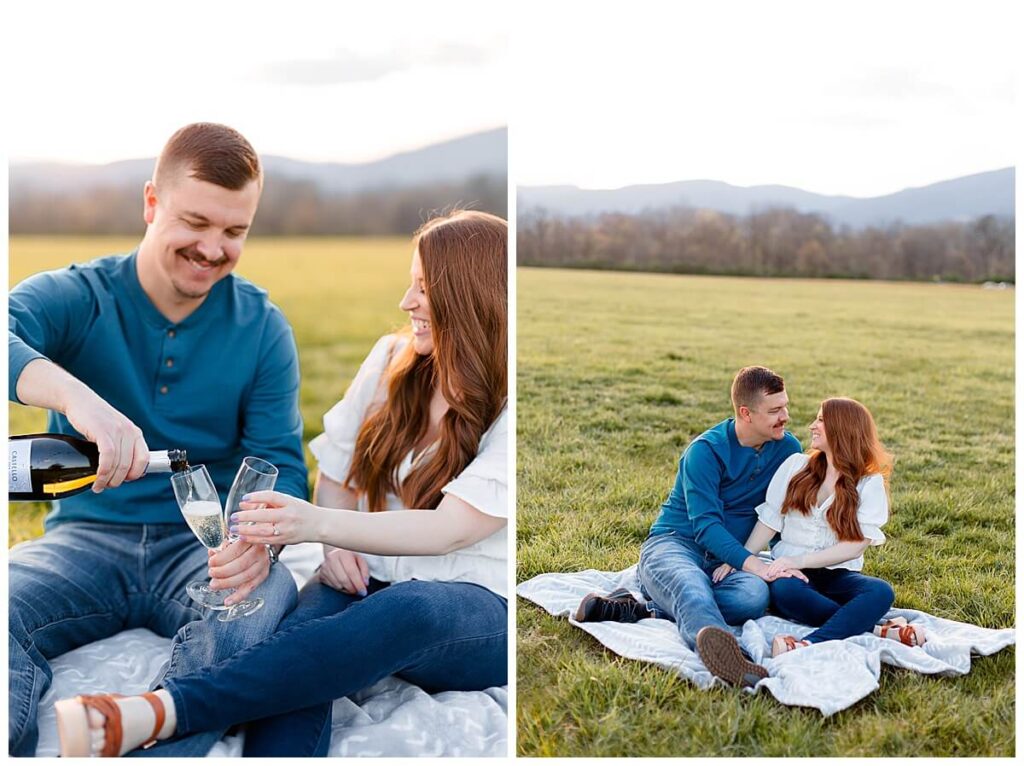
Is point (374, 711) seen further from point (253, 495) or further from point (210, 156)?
point (210, 156)

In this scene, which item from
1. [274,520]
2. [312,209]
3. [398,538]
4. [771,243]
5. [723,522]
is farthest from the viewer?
[312,209]

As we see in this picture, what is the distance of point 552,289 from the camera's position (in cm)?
441

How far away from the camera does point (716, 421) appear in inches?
158

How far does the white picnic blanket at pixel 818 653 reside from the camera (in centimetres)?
240

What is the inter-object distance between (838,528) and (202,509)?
5.00 ft

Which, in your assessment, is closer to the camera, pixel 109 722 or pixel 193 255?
pixel 109 722

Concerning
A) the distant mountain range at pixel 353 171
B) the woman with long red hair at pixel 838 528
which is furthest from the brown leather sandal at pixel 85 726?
the distant mountain range at pixel 353 171

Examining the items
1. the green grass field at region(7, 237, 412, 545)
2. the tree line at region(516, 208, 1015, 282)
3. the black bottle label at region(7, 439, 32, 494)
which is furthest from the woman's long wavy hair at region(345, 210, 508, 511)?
the green grass field at region(7, 237, 412, 545)

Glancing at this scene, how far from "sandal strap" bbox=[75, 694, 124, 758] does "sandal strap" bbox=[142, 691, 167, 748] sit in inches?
2.3

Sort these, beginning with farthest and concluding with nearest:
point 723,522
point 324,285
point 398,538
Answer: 1. point 324,285
2. point 723,522
3. point 398,538

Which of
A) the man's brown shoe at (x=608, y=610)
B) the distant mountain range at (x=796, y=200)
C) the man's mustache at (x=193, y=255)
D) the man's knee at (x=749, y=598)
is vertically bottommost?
the man's brown shoe at (x=608, y=610)

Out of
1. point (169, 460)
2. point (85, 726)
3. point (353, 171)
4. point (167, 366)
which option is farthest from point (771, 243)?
point (353, 171)

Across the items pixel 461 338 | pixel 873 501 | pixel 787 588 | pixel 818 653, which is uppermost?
pixel 461 338

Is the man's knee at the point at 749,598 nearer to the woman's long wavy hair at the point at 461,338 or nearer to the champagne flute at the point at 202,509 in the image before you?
the woman's long wavy hair at the point at 461,338
